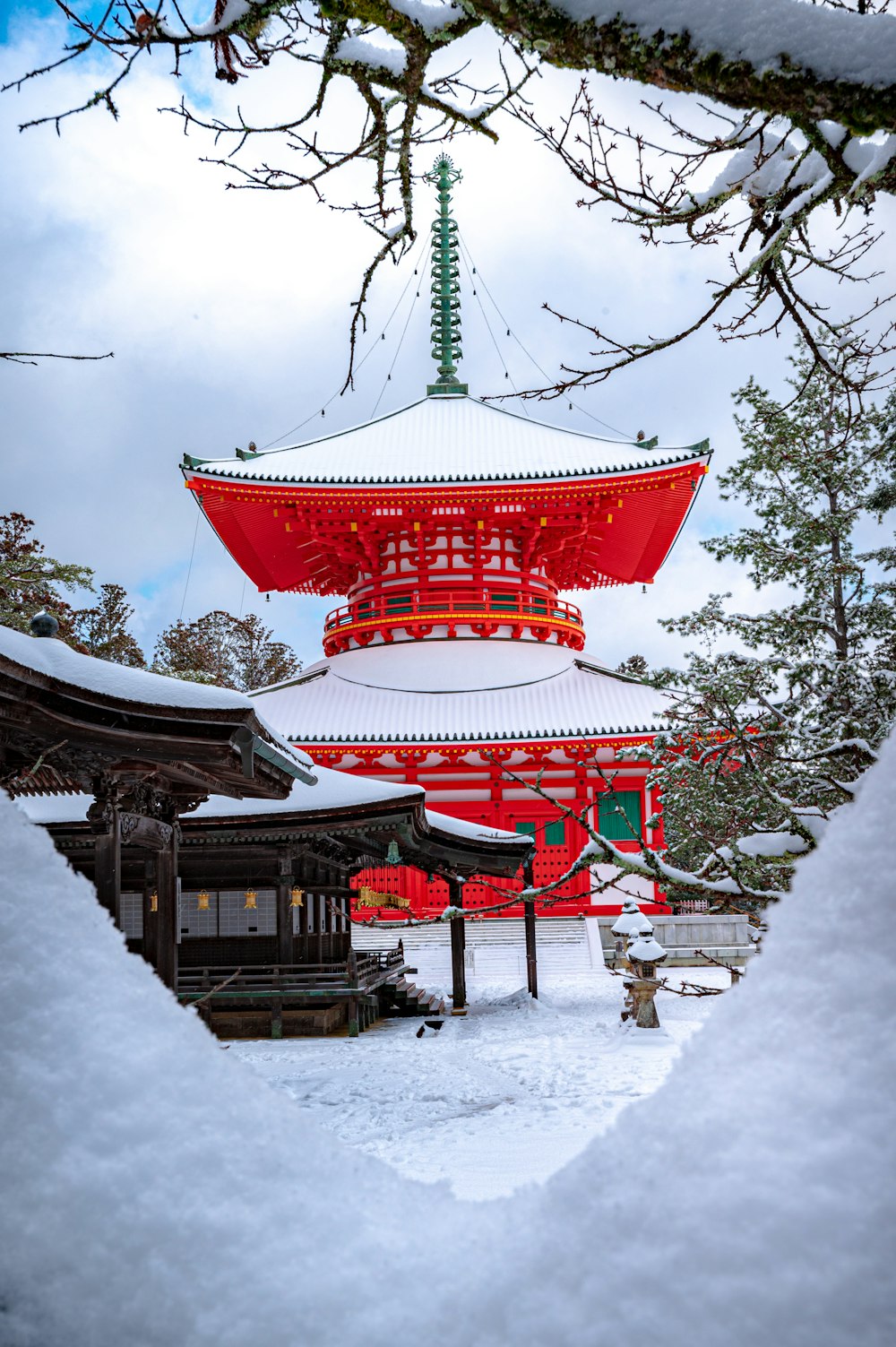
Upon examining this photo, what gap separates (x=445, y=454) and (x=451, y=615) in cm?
431

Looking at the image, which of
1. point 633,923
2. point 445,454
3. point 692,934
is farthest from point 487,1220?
point 445,454

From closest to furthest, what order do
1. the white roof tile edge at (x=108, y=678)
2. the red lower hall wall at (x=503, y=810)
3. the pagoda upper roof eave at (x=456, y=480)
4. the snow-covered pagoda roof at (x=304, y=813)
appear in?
the white roof tile edge at (x=108, y=678)
the snow-covered pagoda roof at (x=304, y=813)
the red lower hall wall at (x=503, y=810)
the pagoda upper roof eave at (x=456, y=480)

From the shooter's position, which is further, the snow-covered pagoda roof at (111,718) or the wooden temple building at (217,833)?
the wooden temple building at (217,833)

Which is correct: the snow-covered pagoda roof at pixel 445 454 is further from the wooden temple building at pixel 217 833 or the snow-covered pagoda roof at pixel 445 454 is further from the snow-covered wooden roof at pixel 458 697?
the wooden temple building at pixel 217 833

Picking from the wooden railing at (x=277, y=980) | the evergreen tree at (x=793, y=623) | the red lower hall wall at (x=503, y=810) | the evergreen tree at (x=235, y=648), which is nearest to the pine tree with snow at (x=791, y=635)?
the evergreen tree at (x=793, y=623)

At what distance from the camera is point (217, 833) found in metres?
12.4

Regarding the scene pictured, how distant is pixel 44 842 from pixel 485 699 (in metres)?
21.4

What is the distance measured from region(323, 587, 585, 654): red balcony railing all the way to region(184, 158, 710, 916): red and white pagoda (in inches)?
1.8

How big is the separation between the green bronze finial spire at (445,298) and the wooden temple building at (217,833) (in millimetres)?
16274

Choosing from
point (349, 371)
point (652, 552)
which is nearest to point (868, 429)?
point (349, 371)

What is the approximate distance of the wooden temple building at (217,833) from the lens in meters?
6.14

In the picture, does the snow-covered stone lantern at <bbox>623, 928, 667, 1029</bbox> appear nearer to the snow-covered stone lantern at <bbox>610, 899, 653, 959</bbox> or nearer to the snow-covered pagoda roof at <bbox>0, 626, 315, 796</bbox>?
the snow-covered stone lantern at <bbox>610, 899, 653, 959</bbox>

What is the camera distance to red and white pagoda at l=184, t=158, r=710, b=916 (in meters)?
21.5

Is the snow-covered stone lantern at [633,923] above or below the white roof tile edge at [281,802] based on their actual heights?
below
